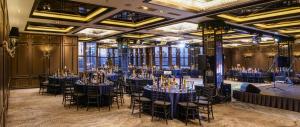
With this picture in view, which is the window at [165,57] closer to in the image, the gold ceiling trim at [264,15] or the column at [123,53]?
the column at [123,53]

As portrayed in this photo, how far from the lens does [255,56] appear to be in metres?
20.4

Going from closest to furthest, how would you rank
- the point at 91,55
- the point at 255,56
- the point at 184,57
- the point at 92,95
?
the point at 92,95 → the point at 91,55 → the point at 255,56 → the point at 184,57

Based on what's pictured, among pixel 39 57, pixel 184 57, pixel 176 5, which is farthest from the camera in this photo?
pixel 184 57

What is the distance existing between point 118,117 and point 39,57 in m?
8.47

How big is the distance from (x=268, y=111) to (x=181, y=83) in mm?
3109

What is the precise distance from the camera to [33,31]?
1143cm

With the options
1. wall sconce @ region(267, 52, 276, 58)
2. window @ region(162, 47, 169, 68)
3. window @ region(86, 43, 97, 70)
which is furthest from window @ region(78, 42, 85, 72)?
wall sconce @ region(267, 52, 276, 58)

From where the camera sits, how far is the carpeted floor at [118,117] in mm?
5355

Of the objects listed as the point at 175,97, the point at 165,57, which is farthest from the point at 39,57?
the point at 165,57

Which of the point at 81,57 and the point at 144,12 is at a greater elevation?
the point at 144,12

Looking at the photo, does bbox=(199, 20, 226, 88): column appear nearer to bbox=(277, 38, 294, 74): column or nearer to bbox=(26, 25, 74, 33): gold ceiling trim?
bbox=(277, 38, 294, 74): column

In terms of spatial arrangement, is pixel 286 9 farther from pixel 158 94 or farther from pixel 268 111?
pixel 158 94

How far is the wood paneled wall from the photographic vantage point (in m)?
11.7

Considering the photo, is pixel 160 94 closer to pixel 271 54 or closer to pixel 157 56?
pixel 157 56
